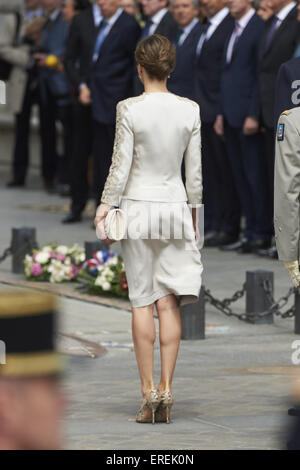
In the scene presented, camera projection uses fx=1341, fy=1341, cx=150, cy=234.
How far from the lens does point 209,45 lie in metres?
12.7

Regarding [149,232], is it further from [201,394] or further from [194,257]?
[201,394]

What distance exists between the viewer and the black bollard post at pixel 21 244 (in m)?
11.9

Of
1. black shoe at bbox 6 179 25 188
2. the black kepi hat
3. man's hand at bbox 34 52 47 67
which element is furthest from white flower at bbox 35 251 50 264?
the black kepi hat

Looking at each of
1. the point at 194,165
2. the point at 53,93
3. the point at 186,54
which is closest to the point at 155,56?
the point at 194,165

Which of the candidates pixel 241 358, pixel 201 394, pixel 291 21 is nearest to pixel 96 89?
pixel 291 21

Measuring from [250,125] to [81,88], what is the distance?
2.83 m

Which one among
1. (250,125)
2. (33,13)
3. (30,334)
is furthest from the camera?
(33,13)

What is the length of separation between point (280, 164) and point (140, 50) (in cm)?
89

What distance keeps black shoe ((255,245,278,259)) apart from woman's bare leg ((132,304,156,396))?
18.8ft

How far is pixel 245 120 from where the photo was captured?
12367 millimetres

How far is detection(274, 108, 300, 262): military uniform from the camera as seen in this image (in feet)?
20.4

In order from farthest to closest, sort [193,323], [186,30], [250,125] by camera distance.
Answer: [186,30]
[250,125]
[193,323]

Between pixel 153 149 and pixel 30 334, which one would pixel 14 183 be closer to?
pixel 153 149

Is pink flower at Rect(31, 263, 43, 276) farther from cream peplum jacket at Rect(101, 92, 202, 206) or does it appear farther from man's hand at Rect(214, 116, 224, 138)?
cream peplum jacket at Rect(101, 92, 202, 206)
